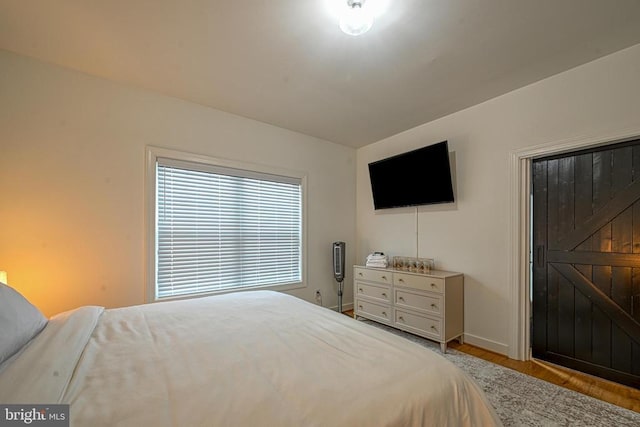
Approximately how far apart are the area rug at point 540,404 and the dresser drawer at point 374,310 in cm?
107

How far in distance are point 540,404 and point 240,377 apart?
2181 mm

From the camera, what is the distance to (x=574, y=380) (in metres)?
2.25

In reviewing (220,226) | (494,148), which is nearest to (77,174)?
(220,226)

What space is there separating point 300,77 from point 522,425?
9.93ft

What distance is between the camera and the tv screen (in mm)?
3135

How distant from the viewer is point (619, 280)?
85.7 inches

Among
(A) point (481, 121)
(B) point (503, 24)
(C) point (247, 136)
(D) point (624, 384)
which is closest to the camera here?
(B) point (503, 24)

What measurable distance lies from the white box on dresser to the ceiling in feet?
6.32

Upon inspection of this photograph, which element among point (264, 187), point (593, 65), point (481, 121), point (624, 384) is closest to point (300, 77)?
point (264, 187)

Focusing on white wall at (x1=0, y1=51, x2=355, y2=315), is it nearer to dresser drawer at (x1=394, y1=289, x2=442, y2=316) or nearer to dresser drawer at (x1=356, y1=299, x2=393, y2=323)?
dresser drawer at (x1=356, y1=299, x2=393, y2=323)

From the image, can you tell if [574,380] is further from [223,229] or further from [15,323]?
[15,323]

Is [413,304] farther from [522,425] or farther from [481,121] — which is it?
[481,121]

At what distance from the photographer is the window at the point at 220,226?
9.32ft

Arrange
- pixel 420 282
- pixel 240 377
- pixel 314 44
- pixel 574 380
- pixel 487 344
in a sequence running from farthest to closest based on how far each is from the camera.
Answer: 1. pixel 420 282
2. pixel 487 344
3. pixel 574 380
4. pixel 314 44
5. pixel 240 377
